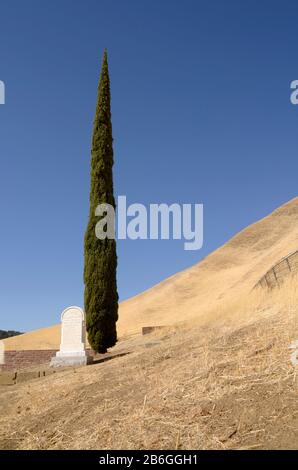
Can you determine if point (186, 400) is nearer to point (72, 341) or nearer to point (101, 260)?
point (101, 260)

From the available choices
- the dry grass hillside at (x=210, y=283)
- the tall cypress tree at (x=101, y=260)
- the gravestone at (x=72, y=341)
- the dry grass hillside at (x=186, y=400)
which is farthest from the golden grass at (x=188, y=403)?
the dry grass hillside at (x=210, y=283)

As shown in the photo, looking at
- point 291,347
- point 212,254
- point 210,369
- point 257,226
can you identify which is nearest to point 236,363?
point 210,369

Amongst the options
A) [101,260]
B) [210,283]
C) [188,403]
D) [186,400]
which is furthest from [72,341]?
[210,283]

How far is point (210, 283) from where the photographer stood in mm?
55625

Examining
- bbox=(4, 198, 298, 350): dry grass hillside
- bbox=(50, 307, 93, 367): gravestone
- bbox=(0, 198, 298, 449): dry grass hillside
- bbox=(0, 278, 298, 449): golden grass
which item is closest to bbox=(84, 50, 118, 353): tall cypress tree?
bbox=(50, 307, 93, 367): gravestone

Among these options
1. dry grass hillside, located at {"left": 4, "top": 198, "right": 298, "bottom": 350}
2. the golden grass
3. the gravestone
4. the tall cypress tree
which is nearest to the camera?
the golden grass

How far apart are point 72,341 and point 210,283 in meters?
38.3

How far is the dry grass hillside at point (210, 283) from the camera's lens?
44438 millimetres

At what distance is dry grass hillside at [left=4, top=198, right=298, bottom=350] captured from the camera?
146 feet

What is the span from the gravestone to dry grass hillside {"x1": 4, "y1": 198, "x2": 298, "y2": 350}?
57.4 feet

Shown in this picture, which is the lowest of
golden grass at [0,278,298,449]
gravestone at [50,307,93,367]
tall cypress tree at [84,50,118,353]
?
golden grass at [0,278,298,449]

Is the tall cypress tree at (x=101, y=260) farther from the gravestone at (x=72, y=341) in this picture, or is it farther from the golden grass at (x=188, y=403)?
the golden grass at (x=188, y=403)

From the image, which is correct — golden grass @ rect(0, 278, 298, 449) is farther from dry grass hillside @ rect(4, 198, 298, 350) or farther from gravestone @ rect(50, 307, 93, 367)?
dry grass hillside @ rect(4, 198, 298, 350)
